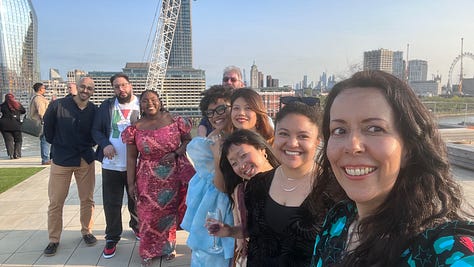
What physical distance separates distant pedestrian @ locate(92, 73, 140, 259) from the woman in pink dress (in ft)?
0.71

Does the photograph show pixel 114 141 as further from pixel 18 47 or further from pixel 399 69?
pixel 18 47

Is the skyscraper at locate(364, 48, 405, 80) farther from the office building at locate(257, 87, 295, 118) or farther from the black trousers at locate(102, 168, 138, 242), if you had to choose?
the black trousers at locate(102, 168, 138, 242)

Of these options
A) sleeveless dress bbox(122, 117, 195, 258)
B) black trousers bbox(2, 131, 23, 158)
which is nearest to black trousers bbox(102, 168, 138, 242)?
sleeveless dress bbox(122, 117, 195, 258)

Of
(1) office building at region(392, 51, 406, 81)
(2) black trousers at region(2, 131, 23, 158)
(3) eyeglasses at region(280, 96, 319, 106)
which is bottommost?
(2) black trousers at region(2, 131, 23, 158)

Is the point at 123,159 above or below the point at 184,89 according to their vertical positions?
below

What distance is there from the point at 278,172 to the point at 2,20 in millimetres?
59311

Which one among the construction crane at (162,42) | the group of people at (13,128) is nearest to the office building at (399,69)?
the group of people at (13,128)

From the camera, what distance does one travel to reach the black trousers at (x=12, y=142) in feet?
28.0

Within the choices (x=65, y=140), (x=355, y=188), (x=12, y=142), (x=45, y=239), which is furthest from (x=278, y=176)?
(x=12, y=142)

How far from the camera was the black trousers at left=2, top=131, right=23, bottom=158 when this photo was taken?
28.0ft

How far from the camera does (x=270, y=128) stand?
230 cm

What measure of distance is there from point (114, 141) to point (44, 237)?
5.81 ft

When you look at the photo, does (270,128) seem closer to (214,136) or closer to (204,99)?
(214,136)

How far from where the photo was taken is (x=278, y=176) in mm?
1660
